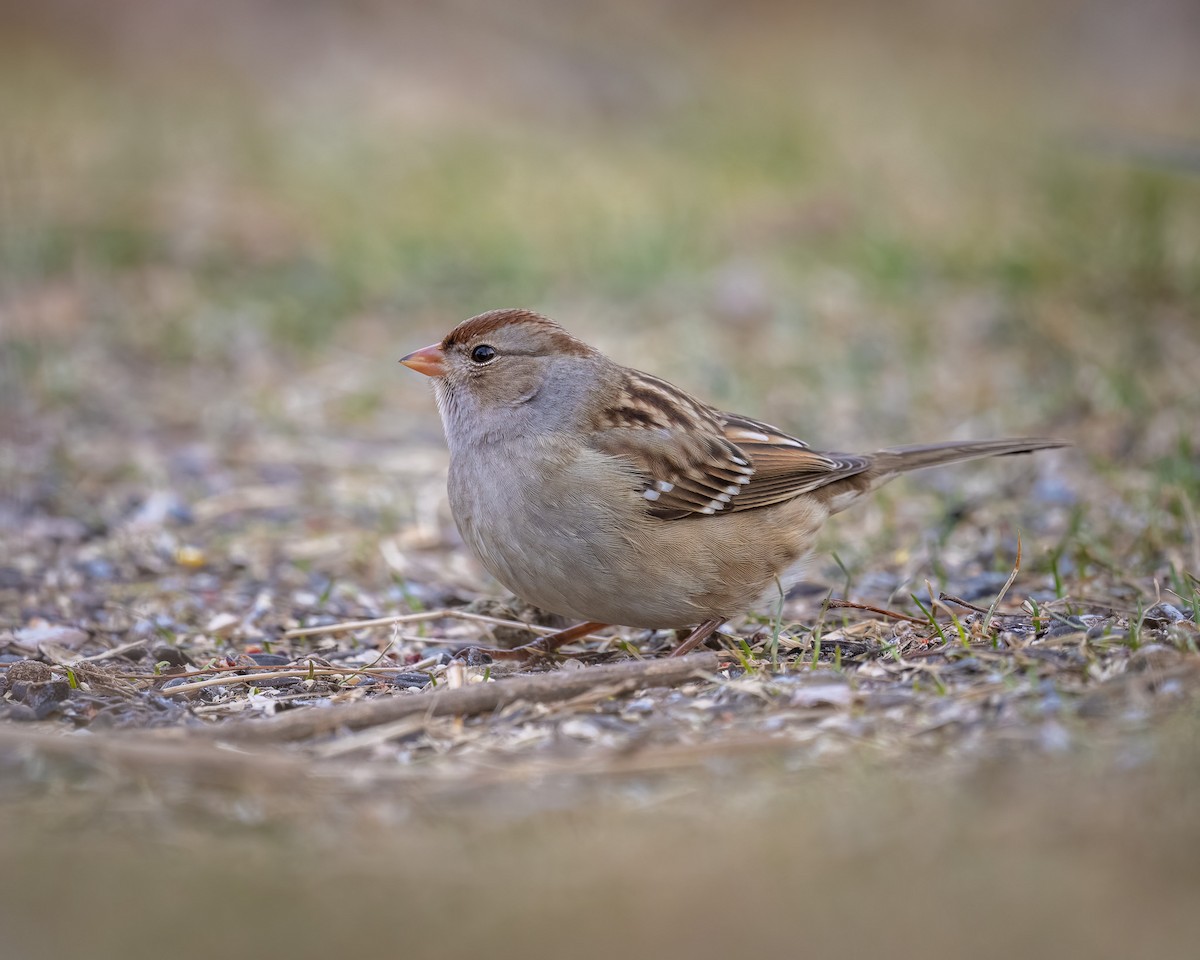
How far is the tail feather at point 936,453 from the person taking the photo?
15.7ft

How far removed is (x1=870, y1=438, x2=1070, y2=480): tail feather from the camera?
4.78 metres

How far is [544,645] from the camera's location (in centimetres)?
441

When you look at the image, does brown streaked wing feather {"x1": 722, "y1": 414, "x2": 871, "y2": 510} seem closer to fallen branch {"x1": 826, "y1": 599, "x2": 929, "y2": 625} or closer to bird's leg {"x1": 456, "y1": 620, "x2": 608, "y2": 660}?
fallen branch {"x1": 826, "y1": 599, "x2": 929, "y2": 625}

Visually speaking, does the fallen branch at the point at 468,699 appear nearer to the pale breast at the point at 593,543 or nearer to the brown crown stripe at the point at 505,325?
the pale breast at the point at 593,543

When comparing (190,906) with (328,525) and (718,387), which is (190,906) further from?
(718,387)

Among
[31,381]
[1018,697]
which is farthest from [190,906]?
[31,381]

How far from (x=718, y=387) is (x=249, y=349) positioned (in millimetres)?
2680

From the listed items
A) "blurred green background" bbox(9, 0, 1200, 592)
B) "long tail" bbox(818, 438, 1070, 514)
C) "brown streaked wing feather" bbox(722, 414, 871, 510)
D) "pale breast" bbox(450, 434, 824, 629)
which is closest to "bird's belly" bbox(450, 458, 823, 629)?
"pale breast" bbox(450, 434, 824, 629)

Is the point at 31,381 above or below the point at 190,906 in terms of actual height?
above

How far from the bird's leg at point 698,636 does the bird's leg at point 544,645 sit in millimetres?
252

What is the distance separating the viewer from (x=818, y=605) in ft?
16.1

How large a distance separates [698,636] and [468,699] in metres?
1.00

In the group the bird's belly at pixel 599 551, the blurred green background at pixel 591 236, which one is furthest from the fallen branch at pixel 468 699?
the blurred green background at pixel 591 236

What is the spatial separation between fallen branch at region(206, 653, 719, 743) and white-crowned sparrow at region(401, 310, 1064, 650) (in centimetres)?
35
